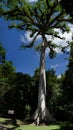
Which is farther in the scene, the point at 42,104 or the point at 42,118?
the point at 42,104

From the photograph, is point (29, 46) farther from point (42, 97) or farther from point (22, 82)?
point (42, 97)

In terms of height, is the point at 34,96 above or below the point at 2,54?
below

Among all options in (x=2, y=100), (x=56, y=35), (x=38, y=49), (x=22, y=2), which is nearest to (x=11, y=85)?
(x=2, y=100)

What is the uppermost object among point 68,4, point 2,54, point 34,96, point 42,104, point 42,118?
point 2,54

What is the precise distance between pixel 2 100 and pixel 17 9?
51.7 ft

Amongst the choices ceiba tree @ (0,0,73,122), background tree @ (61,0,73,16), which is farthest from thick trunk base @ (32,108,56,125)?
background tree @ (61,0,73,16)

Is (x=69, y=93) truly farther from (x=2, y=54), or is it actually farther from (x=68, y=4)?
(x=68, y=4)

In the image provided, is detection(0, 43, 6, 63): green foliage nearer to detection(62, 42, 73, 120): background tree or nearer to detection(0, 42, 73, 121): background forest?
detection(0, 42, 73, 121): background forest

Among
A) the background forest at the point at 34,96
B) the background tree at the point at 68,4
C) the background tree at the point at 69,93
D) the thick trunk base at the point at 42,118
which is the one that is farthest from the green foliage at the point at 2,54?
the background tree at the point at 68,4

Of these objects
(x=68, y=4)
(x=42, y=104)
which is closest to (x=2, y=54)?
(x=42, y=104)

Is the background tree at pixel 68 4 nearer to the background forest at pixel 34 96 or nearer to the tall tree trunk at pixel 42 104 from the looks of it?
the tall tree trunk at pixel 42 104

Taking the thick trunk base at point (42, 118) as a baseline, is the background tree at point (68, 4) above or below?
above

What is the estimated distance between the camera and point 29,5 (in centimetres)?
4234

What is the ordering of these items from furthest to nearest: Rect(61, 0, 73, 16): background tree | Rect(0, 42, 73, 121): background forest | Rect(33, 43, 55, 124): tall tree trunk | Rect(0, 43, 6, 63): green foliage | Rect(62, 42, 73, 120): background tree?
1. Rect(0, 43, 6, 63): green foliage
2. Rect(0, 42, 73, 121): background forest
3. Rect(62, 42, 73, 120): background tree
4. Rect(33, 43, 55, 124): tall tree trunk
5. Rect(61, 0, 73, 16): background tree
